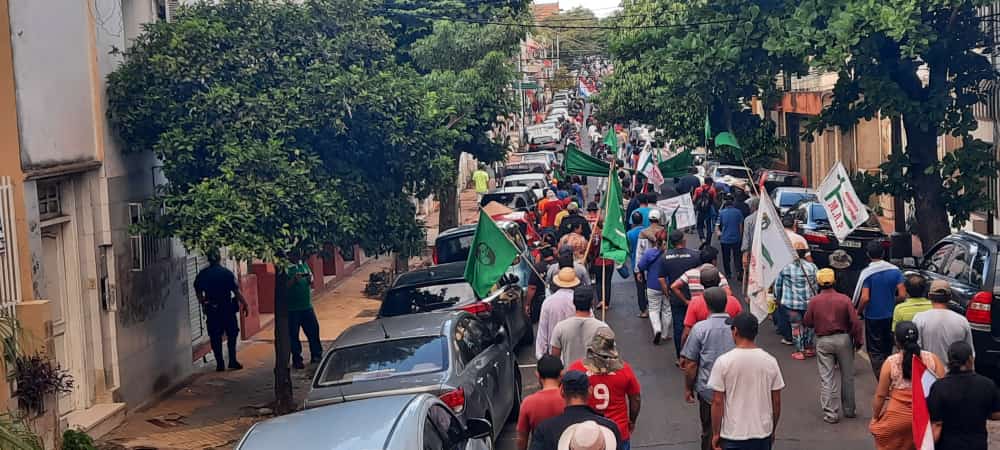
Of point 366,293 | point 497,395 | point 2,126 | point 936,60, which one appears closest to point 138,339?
point 2,126

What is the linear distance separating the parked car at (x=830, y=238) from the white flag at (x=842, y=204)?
2595mm

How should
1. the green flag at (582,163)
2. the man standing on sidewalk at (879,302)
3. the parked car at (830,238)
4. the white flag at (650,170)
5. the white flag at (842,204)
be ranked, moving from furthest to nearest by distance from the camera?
the white flag at (650,170) < the green flag at (582,163) < the parked car at (830,238) < the white flag at (842,204) < the man standing on sidewalk at (879,302)

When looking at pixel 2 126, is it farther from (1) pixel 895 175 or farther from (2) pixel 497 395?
(1) pixel 895 175

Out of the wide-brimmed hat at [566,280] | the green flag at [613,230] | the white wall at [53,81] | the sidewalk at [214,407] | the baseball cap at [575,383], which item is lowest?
the sidewalk at [214,407]

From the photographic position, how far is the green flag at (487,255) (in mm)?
13453

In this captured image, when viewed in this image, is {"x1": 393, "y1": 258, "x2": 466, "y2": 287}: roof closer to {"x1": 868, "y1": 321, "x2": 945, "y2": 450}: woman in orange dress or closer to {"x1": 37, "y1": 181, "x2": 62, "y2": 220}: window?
Answer: {"x1": 37, "y1": 181, "x2": 62, "y2": 220}: window

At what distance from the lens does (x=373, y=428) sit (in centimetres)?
750

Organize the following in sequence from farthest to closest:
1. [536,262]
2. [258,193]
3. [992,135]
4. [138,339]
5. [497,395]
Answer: [992,135] → [536,262] → [138,339] → [258,193] → [497,395]

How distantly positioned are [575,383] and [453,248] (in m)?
12.2

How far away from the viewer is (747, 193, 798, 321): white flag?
12.3 metres

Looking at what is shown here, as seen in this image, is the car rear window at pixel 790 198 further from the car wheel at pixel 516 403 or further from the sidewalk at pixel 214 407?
the car wheel at pixel 516 403

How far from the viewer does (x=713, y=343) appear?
9.58 m

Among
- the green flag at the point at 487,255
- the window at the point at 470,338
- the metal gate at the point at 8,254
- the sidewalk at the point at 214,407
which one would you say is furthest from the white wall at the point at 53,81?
the window at the point at 470,338

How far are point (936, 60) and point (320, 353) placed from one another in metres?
9.85
